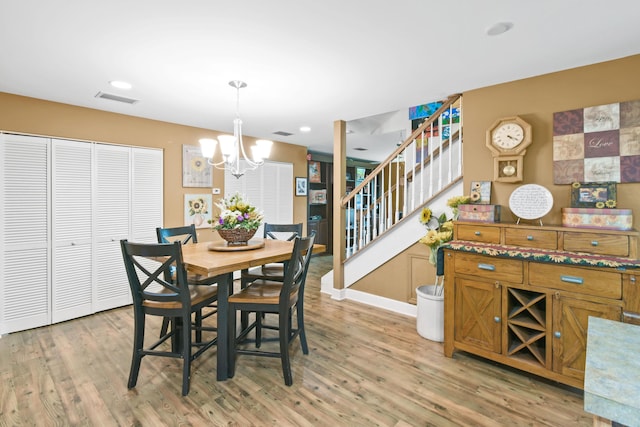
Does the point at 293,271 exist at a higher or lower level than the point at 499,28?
lower

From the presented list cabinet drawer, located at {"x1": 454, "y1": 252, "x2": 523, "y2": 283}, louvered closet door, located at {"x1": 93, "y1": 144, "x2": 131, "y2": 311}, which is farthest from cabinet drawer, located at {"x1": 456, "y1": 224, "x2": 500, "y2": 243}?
louvered closet door, located at {"x1": 93, "y1": 144, "x2": 131, "y2": 311}

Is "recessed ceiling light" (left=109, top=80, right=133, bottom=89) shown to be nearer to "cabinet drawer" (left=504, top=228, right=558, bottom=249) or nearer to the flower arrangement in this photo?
the flower arrangement

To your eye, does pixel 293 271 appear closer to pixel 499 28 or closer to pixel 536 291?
pixel 536 291

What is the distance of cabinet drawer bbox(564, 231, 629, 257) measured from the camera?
6.36 feet

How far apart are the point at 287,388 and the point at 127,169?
3232 millimetres

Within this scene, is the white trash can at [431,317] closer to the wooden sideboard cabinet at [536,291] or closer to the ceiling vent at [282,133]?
the wooden sideboard cabinet at [536,291]

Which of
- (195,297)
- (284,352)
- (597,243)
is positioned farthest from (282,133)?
(597,243)

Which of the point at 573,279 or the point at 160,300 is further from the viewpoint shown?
the point at 160,300

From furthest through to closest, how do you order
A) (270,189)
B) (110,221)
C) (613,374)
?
(270,189) < (110,221) < (613,374)

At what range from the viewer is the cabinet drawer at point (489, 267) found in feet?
7.40

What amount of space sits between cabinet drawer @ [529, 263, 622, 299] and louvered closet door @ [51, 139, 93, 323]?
441 centimetres

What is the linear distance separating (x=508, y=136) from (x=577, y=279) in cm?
129

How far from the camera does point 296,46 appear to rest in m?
2.16

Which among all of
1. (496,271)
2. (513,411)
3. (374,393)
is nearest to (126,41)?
(374,393)
